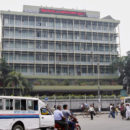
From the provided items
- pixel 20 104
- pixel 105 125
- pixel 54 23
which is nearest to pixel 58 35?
pixel 54 23

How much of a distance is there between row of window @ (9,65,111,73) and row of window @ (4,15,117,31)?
969 centimetres

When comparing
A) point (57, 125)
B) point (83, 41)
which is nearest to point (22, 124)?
point (57, 125)

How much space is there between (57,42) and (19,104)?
48115 millimetres

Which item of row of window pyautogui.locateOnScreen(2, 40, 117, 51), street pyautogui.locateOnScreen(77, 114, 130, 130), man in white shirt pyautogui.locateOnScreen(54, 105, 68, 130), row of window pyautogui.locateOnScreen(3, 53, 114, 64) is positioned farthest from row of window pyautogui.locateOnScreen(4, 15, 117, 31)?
man in white shirt pyautogui.locateOnScreen(54, 105, 68, 130)

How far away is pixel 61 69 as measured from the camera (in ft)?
200

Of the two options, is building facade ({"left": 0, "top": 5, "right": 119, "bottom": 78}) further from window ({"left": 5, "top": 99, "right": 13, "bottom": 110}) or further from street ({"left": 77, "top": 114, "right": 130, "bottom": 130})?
window ({"left": 5, "top": 99, "right": 13, "bottom": 110})

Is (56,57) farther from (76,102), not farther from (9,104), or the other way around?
(9,104)

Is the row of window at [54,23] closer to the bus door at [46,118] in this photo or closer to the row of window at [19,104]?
the bus door at [46,118]

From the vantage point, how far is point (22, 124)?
13.7 metres

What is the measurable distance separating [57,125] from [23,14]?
4959 cm

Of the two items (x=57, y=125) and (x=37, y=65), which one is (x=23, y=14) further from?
(x=57, y=125)

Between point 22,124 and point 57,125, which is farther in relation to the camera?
point 22,124

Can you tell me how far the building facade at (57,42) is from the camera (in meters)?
58.5

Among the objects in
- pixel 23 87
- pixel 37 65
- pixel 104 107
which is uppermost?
pixel 37 65
